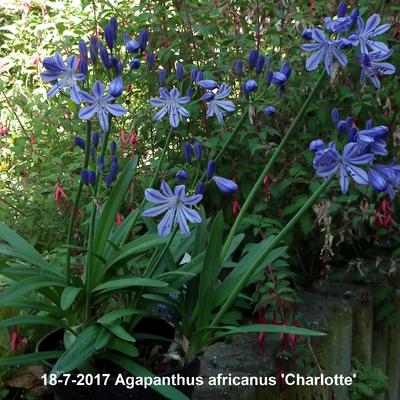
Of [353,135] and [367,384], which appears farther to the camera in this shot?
[367,384]

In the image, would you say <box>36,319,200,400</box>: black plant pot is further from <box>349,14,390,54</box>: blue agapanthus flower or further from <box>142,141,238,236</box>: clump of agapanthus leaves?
<box>349,14,390,54</box>: blue agapanthus flower

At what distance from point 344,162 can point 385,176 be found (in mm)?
140

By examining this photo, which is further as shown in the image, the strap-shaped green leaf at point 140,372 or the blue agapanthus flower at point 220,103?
the blue agapanthus flower at point 220,103

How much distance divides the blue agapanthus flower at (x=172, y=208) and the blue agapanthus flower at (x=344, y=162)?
332 mm

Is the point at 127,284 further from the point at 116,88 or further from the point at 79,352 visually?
the point at 116,88

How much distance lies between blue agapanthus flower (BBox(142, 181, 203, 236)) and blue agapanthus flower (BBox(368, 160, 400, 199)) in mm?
450

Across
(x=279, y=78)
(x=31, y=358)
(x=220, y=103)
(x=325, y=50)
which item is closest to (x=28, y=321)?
(x=31, y=358)

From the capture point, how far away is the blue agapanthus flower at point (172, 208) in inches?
76.0

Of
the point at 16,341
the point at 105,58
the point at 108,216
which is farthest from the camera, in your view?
the point at 16,341

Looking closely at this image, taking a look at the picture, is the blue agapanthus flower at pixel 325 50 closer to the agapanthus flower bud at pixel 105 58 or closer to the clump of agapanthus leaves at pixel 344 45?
the clump of agapanthus leaves at pixel 344 45

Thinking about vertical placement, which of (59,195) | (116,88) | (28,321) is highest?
(59,195)

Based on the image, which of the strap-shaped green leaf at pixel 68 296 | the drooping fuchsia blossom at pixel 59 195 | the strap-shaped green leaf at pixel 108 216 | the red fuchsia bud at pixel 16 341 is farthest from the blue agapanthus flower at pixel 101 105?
the drooping fuchsia blossom at pixel 59 195

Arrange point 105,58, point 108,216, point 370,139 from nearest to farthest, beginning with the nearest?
1. point 370,139
2. point 105,58
3. point 108,216

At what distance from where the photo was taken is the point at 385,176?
192 cm
